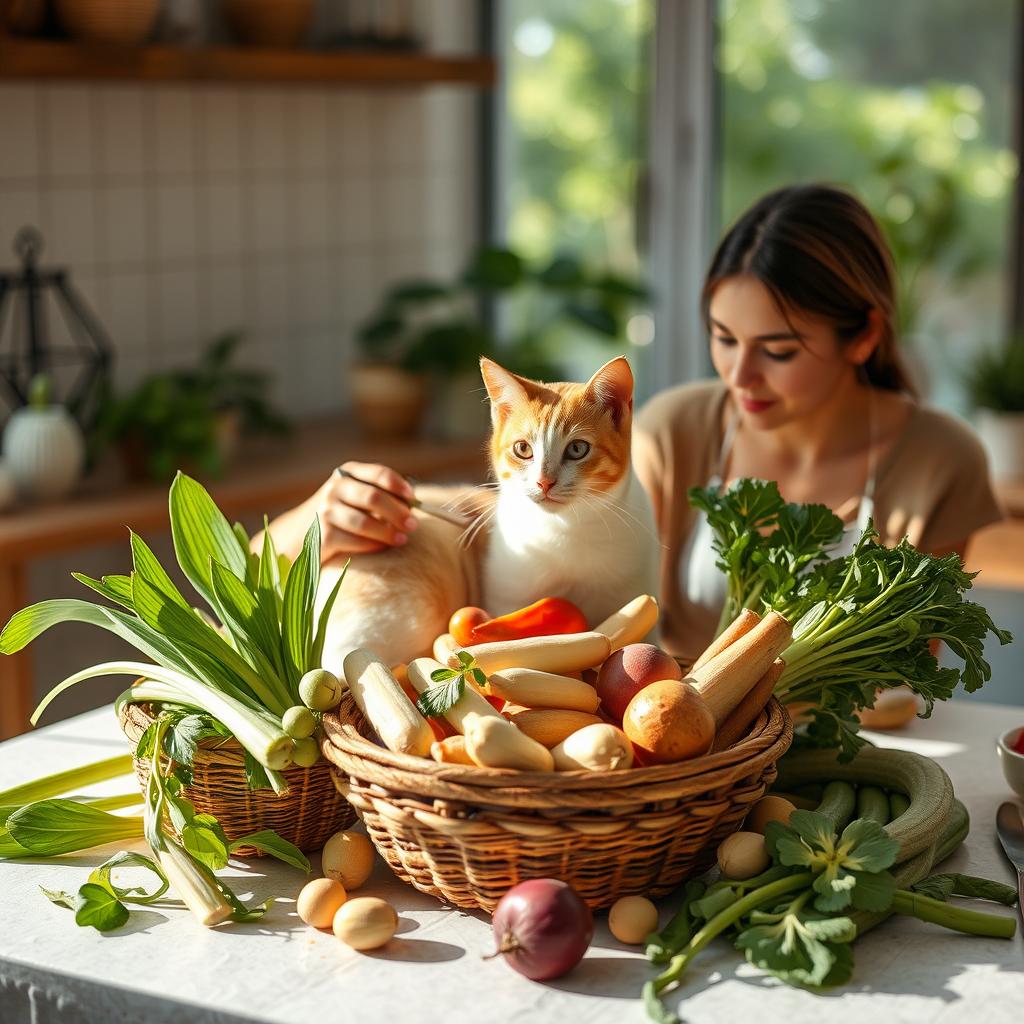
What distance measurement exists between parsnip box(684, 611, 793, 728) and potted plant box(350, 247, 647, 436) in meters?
1.94

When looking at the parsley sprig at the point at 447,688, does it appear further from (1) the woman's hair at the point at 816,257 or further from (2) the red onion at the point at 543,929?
(1) the woman's hair at the point at 816,257

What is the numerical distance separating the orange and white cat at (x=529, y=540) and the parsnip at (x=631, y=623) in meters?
0.10

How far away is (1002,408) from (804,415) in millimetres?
1231

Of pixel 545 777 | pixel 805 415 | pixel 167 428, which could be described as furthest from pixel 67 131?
pixel 545 777

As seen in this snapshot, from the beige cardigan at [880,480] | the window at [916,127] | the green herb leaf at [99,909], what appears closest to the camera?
the green herb leaf at [99,909]

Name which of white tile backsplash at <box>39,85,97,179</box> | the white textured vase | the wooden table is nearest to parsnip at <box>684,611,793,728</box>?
the wooden table

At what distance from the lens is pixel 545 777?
2.80 ft

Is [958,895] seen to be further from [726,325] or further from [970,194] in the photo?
[970,194]

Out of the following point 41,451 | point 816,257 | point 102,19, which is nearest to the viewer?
point 816,257

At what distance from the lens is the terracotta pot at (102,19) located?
8.14ft

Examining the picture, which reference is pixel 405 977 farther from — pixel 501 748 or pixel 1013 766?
pixel 1013 766

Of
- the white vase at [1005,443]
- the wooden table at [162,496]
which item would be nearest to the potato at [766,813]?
the wooden table at [162,496]

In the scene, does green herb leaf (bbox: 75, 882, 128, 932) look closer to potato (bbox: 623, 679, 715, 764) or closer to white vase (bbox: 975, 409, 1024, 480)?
potato (bbox: 623, 679, 715, 764)

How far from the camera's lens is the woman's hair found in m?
1.63
